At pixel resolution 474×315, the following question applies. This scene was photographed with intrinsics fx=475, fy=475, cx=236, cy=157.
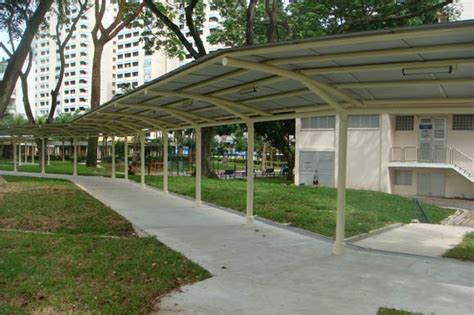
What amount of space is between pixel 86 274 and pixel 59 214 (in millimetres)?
5594

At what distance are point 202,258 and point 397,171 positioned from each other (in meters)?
23.6

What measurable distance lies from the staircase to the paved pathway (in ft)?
51.2

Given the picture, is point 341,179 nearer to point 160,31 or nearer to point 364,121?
point 364,121

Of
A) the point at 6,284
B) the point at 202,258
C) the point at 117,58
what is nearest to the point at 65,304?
the point at 6,284

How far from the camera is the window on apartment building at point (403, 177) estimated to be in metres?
28.2

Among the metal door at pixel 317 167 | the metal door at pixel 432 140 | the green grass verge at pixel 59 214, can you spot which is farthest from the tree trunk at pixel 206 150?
the metal door at pixel 432 140

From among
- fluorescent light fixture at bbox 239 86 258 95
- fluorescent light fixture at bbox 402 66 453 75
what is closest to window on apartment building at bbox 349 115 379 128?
fluorescent light fixture at bbox 239 86 258 95

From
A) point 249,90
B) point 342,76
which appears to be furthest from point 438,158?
point 342,76

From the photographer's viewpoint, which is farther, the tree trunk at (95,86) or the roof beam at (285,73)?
the tree trunk at (95,86)

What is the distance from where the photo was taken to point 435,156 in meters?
26.9

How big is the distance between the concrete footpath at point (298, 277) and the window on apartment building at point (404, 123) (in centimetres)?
2061

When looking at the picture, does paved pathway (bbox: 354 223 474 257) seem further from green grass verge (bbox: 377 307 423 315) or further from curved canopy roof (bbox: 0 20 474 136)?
green grass verge (bbox: 377 307 423 315)

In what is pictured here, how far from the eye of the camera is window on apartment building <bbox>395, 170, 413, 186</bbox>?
92.4 ft

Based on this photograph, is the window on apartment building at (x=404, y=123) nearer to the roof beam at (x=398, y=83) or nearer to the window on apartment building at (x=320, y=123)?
the window on apartment building at (x=320, y=123)
